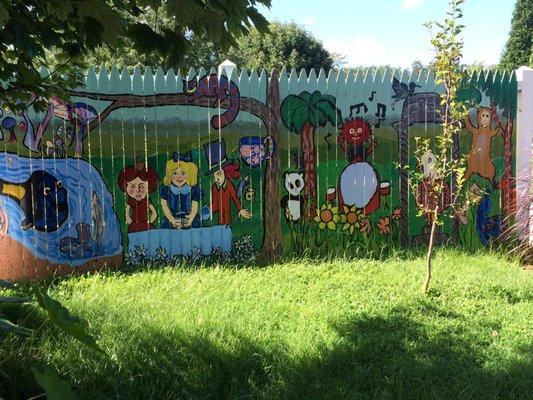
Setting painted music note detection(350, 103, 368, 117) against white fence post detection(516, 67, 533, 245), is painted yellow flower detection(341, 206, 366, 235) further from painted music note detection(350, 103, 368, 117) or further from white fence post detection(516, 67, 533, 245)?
white fence post detection(516, 67, 533, 245)

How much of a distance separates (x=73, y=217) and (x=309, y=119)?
104 inches

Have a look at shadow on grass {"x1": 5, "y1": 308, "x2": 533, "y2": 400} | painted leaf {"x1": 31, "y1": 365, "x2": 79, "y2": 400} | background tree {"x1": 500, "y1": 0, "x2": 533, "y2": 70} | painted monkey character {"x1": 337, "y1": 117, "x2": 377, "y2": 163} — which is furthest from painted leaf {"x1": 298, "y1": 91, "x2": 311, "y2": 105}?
background tree {"x1": 500, "y1": 0, "x2": 533, "y2": 70}

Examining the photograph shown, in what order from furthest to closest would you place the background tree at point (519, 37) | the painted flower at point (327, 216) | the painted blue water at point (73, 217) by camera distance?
the background tree at point (519, 37)
the painted flower at point (327, 216)
the painted blue water at point (73, 217)

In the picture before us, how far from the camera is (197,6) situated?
71.0 inches

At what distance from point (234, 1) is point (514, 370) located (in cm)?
274

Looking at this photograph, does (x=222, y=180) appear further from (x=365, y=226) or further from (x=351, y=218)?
(x=365, y=226)

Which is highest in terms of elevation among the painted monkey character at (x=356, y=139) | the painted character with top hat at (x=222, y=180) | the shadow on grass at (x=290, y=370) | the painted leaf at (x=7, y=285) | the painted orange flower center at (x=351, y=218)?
the painted monkey character at (x=356, y=139)

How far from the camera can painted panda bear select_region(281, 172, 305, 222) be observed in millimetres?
6086

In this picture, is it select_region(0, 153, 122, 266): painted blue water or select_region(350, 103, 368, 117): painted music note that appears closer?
select_region(0, 153, 122, 266): painted blue water

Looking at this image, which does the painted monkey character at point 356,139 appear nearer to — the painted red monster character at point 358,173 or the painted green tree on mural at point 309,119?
the painted red monster character at point 358,173

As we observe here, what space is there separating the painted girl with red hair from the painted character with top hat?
0.60 metres

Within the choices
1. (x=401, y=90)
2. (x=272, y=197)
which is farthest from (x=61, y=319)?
(x=401, y=90)

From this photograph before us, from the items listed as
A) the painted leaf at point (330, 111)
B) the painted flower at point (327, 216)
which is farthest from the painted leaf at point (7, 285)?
the painted leaf at point (330, 111)

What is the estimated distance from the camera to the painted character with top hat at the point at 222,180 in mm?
5824
